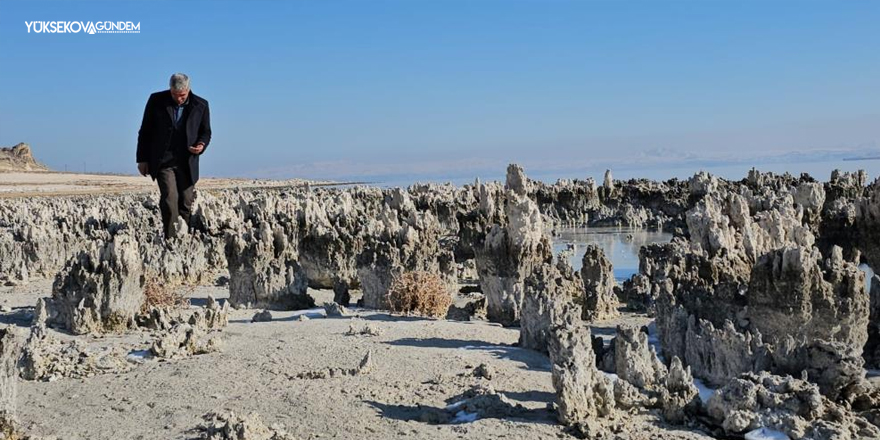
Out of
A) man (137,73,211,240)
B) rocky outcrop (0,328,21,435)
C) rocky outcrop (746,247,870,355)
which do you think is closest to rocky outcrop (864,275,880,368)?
rocky outcrop (746,247,870,355)

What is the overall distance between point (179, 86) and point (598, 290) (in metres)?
4.90

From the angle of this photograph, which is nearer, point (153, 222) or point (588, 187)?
point (153, 222)

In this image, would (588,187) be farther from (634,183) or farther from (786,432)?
(786,432)

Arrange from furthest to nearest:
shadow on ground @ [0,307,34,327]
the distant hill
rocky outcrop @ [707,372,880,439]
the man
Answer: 1. the distant hill
2. the man
3. shadow on ground @ [0,307,34,327]
4. rocky outcrop @ [707,372,880,439]

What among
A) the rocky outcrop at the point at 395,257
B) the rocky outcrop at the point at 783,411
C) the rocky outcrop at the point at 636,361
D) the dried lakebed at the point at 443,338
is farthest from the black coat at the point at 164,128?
the rocky outcrop at the point at 783,411

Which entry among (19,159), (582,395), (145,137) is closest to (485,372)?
(582,395)

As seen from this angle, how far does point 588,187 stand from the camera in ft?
92.9

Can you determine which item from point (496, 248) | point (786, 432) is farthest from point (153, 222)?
point (786, 432)

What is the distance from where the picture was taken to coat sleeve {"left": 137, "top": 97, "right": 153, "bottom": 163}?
931 cm

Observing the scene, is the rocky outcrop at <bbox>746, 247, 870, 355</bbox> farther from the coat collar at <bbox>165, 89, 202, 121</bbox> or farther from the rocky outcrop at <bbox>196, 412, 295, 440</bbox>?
the coat collar at <bbox>165, 89, 202, 121</bbox>

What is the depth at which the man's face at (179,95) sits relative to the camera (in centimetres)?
911

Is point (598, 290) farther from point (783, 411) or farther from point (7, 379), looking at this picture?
point (7, 379)

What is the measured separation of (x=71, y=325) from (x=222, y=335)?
127cm

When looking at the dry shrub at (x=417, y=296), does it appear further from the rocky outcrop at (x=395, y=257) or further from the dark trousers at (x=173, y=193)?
the dark trousers at (x=173, y=193)
